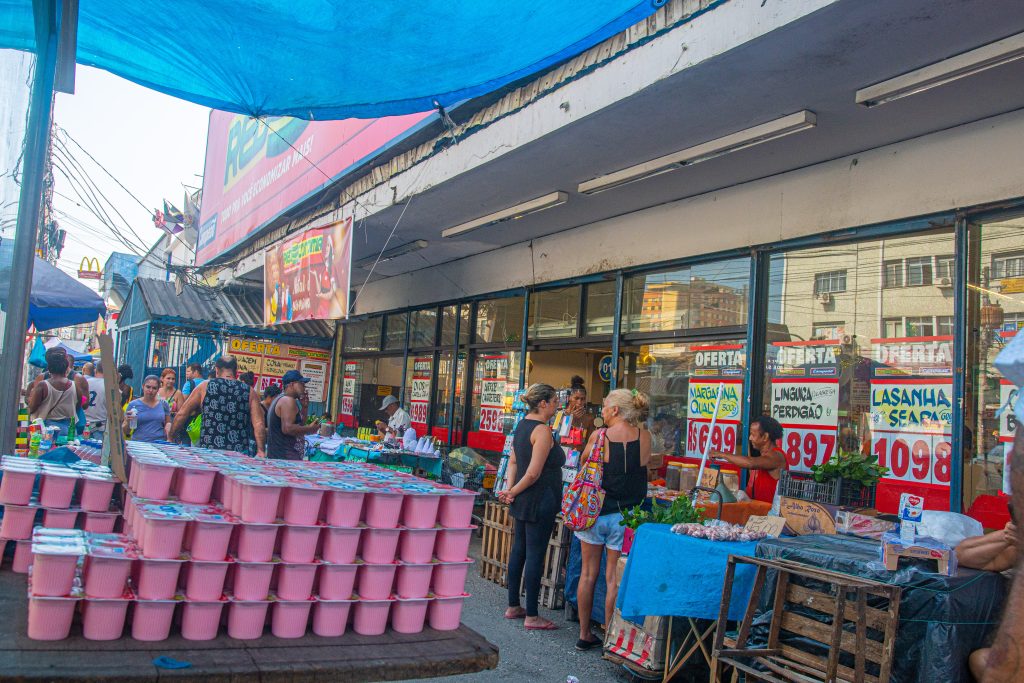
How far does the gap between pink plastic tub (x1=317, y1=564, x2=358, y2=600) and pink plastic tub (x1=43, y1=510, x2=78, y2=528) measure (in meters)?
1.31

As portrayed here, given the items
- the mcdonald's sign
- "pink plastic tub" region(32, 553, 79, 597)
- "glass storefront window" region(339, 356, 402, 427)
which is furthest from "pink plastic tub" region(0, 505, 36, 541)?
the mcdonald's sign

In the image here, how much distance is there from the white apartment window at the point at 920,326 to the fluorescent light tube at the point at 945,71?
1832 mm

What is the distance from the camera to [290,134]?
13148mm

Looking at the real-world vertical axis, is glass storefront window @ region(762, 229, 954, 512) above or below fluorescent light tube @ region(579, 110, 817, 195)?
below

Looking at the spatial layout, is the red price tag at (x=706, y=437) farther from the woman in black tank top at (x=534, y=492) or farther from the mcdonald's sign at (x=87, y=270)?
the mcdonald's sign at (x=87, y=270)

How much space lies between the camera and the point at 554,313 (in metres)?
10.5

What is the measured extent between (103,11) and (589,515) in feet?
14.4

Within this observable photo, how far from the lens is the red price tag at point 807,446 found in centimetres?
690

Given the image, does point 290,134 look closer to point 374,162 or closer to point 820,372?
point 374,162

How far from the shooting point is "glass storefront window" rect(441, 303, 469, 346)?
12.6 meters

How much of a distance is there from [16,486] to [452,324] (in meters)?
9.61

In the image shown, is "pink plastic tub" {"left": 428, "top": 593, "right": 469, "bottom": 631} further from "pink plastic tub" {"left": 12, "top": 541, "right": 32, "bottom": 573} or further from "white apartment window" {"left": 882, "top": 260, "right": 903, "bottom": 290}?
"white apartment window" {"left": 882, "top": 260, "right": 903, "bottom": 290}

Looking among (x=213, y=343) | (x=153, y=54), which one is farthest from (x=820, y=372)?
(x=213, y=343)

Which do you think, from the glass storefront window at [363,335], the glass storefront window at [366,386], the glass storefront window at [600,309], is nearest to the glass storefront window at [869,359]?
the glass storefront window at [600,309]
